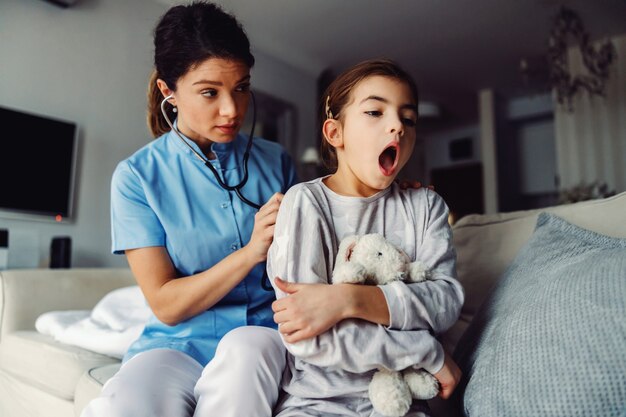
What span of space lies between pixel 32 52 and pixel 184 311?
8.76 ft

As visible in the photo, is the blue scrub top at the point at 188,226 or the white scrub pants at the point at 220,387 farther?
the blue scrub top at the point at 188,226

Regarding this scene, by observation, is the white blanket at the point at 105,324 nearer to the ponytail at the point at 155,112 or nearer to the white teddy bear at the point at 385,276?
the ponytail at the point at 155,112

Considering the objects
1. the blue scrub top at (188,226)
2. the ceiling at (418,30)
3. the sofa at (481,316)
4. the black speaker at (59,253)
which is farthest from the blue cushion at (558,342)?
the ceiling at (418,30)

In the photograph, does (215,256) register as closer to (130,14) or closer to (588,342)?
(588,342)

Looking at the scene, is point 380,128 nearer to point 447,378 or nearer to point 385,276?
point 385,276

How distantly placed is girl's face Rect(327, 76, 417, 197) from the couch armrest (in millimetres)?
1531

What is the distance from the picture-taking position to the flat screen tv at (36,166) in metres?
2.77

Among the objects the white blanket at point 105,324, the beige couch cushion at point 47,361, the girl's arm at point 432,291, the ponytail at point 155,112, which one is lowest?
the beige couch cushion at point 47,361

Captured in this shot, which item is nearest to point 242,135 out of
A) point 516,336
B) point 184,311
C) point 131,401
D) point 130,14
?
point 184,311

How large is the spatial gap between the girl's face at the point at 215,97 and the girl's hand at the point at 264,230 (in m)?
0.28

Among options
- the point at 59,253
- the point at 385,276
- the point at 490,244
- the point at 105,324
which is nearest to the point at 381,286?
the point at 385,276

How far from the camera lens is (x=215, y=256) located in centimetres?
110

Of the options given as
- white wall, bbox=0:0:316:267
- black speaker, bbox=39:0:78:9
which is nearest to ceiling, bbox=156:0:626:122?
white wall, bbox=0:0:316:267

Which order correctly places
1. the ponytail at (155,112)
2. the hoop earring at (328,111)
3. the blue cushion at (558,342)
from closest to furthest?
the blue cushion at (558,342)
the hoop earring at (328,111)
the ponytail at (155,112)
